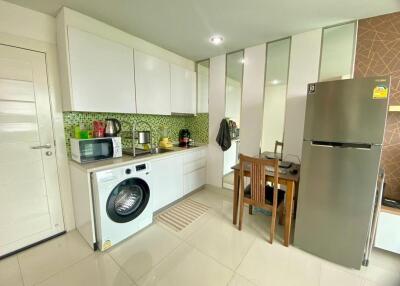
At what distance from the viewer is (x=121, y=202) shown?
1.90 meters

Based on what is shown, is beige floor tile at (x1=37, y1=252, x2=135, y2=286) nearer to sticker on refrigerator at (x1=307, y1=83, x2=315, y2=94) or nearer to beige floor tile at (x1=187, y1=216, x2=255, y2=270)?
beige floor tile at (x1=187, y1=216, x2=255, y2=270)

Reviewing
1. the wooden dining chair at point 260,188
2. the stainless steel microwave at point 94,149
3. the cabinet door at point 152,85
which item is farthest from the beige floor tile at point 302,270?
the cabinet door at point 152,85

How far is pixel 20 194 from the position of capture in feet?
5.68

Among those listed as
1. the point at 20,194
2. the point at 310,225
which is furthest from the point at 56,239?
the point at 310,225

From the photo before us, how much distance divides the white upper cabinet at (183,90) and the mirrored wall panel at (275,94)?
1318mm

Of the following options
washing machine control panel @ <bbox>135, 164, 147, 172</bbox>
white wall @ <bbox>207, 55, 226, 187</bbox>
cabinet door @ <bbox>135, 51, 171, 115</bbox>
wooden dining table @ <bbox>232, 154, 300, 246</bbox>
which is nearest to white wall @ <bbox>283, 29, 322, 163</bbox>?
wooden dining table @ <bbox>232, 154, 300, 246</bbox>

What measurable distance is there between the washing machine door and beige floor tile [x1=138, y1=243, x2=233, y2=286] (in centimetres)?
62

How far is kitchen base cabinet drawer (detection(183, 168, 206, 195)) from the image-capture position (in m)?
2.87

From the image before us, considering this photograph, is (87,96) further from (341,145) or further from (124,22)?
(341,145)

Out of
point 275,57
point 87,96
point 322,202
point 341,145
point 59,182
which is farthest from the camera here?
point 275,57

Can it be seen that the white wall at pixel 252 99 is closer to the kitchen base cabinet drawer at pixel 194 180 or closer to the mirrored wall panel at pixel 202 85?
the mirrored wall panel at pixel 202 85

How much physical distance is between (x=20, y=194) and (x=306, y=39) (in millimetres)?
3687

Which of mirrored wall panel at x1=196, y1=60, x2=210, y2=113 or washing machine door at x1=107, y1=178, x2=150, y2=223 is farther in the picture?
mirrored wall panel at x1=196, y1=60, x2=210, y2=113

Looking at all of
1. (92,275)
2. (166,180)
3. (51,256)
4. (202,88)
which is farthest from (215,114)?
(51,256)
